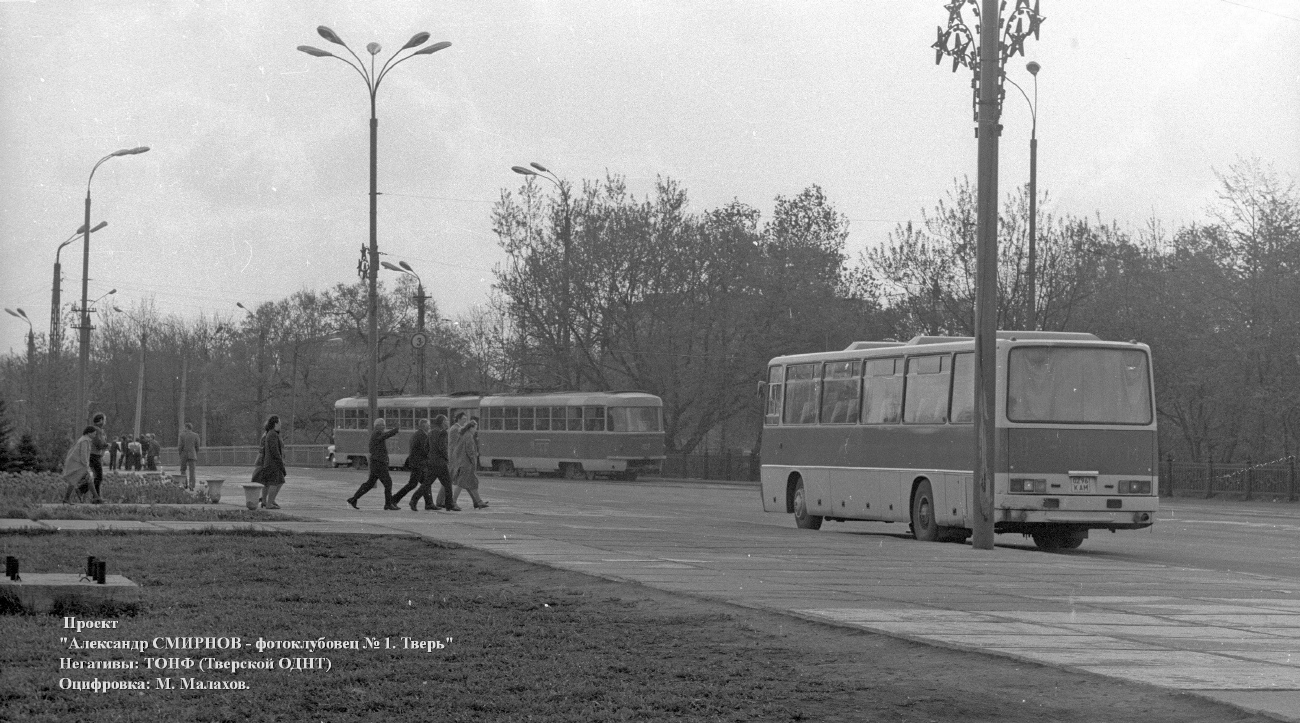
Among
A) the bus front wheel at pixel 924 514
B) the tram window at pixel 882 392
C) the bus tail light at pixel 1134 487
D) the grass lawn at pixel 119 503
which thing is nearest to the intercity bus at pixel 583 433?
the grass lawn at pixel 119 503

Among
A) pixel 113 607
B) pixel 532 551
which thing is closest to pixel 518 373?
pixel 532 551

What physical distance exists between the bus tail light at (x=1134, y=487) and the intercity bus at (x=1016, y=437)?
0.04 ft

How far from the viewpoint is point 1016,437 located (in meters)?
20.9

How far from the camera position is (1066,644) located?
980cm

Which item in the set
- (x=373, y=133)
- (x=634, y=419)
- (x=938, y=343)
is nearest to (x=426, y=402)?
(x=634, y=419)

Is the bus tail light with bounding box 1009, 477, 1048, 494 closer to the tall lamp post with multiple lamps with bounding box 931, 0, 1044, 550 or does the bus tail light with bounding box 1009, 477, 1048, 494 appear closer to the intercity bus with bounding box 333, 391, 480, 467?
the tall lamp post with multiple lamps with bounding box 931, 0, 1044, 550

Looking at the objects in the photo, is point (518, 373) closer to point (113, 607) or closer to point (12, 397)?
point (12, 397)

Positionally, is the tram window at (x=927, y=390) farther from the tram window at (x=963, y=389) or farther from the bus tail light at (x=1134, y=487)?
the bus tail light at (x=1134, y=487)

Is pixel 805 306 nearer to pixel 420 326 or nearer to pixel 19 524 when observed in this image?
pixel 420 326

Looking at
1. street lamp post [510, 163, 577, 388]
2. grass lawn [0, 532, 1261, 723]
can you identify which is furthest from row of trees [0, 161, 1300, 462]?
grass lawn [0, 532, 1261, 723]

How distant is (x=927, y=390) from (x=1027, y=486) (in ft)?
7.71

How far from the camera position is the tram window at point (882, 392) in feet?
76.4

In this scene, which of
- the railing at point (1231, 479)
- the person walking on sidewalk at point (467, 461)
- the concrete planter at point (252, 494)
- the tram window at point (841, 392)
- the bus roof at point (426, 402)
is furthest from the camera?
the bus roof at point (426, 402)

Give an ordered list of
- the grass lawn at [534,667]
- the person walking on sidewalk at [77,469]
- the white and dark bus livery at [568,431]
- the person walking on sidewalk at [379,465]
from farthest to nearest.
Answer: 1. the white and dark bus livery at [568,431]
2. the person walking on sidewalk at [379,465]
3. the person walking on sidewalk at [77,469]
4. the grass lawn at [534,667]
